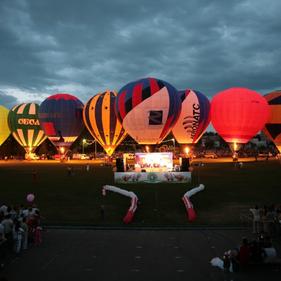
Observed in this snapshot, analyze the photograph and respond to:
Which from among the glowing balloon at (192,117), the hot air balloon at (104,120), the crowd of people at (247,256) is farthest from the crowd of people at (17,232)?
the glowing balloon at (192,117)

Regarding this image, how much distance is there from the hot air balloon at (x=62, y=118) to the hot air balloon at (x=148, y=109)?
65.1 ft

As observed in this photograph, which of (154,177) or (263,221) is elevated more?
(154,177)

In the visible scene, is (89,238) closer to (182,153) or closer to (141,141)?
(141,141)

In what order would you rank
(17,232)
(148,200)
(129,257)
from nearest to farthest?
(129,257) < (17,232) < (148,200)

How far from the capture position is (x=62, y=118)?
205ft

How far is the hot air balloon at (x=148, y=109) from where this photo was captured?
141ft

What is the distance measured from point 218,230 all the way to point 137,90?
2780 cm

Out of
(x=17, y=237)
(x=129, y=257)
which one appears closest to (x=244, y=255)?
(x=129, y=257)

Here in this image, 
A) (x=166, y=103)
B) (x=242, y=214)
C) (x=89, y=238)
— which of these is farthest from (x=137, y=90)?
(x=89, y=238)

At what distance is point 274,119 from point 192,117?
486 inches

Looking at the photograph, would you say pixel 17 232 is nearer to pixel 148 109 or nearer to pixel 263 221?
pixel 263 221

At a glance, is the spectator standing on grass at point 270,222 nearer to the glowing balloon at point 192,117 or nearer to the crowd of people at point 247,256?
the crowd of people at point 247,256

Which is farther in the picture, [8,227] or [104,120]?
[104,120]

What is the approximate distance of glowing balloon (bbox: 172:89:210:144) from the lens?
5503 cm
